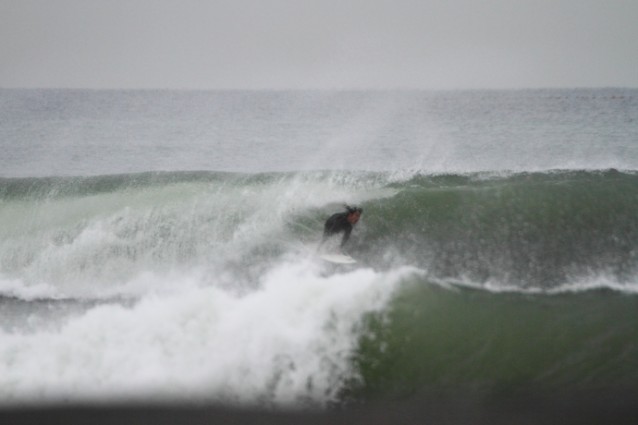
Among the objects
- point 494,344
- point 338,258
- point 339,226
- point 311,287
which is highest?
point 339,226

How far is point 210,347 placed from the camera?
5.03 metres

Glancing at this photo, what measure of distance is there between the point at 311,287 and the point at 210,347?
3.83ft

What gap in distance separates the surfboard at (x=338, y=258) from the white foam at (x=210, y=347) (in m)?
0.51

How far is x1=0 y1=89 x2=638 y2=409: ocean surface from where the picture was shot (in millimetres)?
4789

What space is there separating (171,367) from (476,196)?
504 centimetres

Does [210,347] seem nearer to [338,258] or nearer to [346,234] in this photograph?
[338,258]

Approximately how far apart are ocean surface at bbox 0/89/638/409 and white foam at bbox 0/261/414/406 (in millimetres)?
18

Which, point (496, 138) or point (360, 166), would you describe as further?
point (496, 138)

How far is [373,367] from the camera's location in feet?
16.2

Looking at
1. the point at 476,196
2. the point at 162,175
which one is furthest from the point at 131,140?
the point at 476,196

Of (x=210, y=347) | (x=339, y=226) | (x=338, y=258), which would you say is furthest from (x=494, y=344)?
(x=210, y=347)

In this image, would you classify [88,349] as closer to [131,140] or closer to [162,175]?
[162,175]

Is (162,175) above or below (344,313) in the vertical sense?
above

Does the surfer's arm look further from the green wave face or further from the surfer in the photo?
the green wave face
